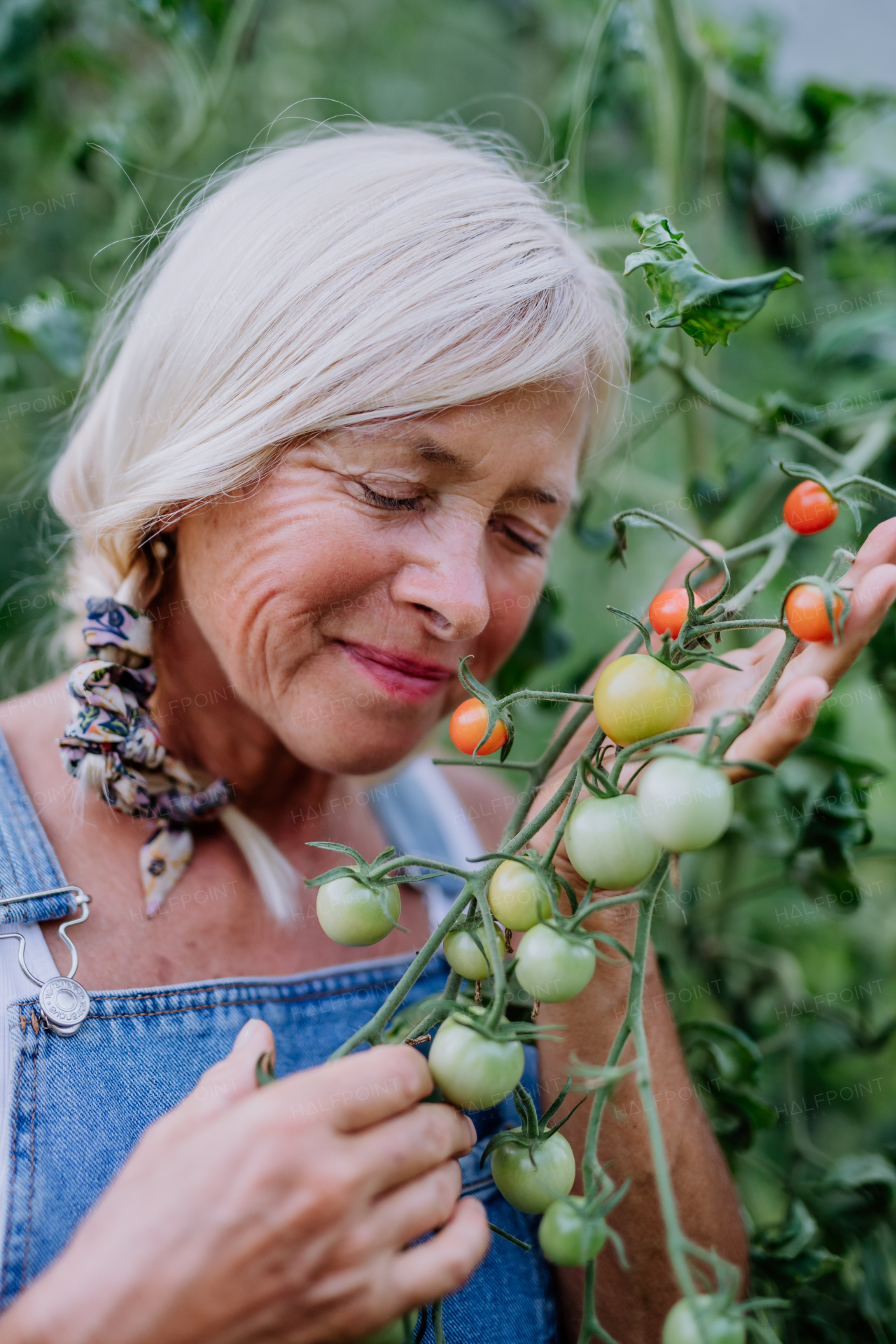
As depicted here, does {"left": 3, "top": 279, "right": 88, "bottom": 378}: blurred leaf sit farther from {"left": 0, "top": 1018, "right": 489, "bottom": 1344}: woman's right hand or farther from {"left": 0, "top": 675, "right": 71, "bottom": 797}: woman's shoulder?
{"left": 0, "top": 1018, "right": 489, "bottom": 1344}: woman's right hand

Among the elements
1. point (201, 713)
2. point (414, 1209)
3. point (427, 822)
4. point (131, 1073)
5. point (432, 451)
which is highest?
point (432, 451)

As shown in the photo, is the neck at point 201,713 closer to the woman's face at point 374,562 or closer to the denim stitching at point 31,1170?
the woman's face at point 374,562

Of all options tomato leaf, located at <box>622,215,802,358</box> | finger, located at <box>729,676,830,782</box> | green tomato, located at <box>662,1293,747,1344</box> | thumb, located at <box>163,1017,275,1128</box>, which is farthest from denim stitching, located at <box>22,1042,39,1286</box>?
tomato leaf, located at <box>622,215,802,358</box>

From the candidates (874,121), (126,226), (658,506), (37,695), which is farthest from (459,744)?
(874,121)

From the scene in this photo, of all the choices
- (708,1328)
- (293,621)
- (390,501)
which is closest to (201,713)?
(293,621)

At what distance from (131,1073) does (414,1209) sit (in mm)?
339

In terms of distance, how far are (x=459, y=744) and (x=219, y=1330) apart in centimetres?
35

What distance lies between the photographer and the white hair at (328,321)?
2.39 ft

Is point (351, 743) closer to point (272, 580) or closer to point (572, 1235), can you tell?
point (272, 580)

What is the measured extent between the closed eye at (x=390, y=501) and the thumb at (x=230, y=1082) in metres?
0.39

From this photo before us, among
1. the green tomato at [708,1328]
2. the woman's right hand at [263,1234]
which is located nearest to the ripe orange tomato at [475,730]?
the woman's right hand at [263,1234]

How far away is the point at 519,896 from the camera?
0.53 metres

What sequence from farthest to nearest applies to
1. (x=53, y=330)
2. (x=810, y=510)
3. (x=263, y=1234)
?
(x=53, y=330) → (x=810, y=510) → (x=263, y=1234)

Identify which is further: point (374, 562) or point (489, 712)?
point (374, 562)
